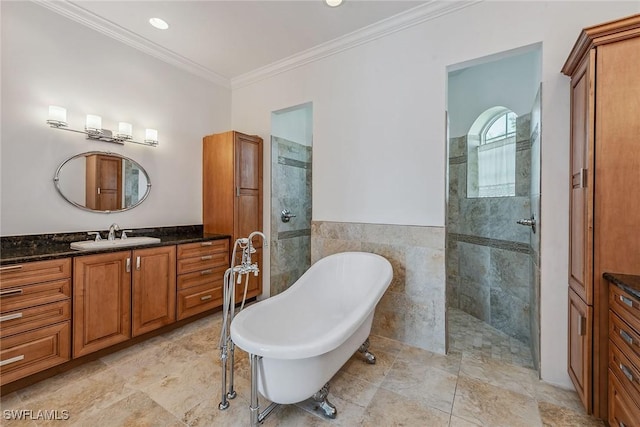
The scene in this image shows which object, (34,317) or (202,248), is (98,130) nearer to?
(202,248)

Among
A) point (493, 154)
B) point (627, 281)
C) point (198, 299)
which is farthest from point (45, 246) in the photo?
point (493, 154)

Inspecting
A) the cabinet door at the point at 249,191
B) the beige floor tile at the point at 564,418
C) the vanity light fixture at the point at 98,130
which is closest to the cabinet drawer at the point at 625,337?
the beige floor tile at the point at 564,418

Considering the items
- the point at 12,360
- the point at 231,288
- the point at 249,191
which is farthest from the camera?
the point at 249,191

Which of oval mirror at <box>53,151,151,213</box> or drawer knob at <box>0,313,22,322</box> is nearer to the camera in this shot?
drawer knob at <box>0,313,22,322</box>

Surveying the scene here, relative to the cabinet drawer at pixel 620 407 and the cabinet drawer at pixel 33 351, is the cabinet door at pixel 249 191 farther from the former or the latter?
the cabinet drawer at pixel 620 407

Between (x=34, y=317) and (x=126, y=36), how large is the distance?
2467 mm

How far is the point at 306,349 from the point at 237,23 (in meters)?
2.64

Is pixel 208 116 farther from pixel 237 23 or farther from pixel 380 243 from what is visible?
pixel 380 243

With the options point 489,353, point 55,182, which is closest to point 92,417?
point 55,182

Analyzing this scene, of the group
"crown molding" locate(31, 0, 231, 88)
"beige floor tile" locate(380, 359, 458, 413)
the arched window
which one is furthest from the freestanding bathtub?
"crown molding" locate(31, 0, 231, 88)

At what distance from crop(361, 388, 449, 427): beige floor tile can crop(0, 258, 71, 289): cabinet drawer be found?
2125 mm

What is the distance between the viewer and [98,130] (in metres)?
2.36

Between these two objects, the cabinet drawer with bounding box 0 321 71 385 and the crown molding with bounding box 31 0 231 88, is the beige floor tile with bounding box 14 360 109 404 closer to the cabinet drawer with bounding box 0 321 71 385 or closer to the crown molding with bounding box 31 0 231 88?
the cabinet drawer with bounding box 0 321 71 385

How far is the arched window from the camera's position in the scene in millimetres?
2680
